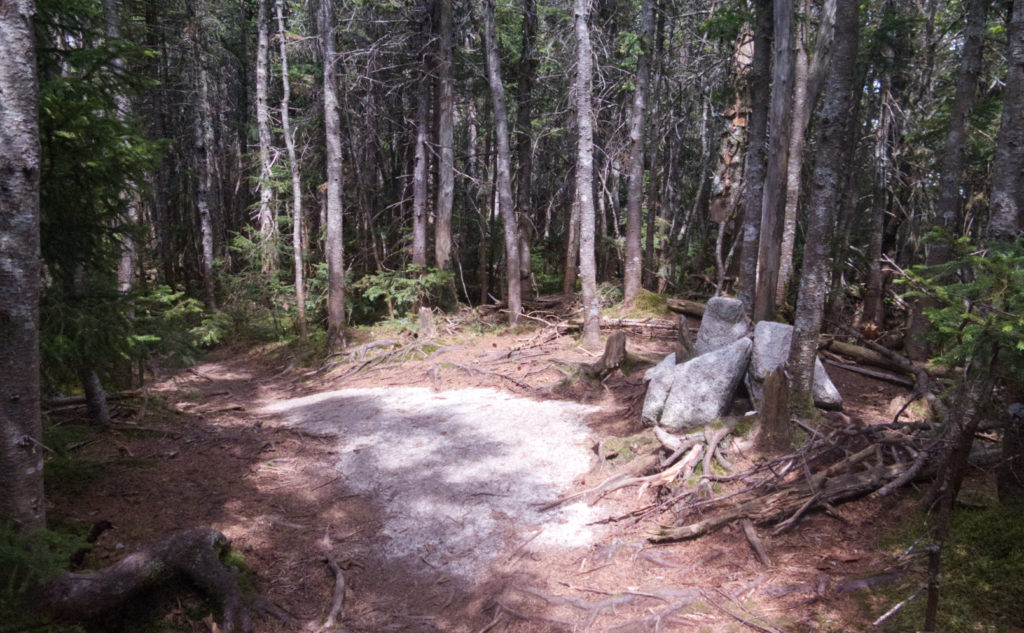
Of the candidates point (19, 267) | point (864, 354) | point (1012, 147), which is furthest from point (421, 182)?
point (1012, 147)

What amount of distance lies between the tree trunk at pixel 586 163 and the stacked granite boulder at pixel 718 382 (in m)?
4.70

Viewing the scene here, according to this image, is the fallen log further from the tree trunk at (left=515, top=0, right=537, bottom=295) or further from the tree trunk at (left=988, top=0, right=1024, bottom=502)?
the tree trunk at (left=515, top=0, right=537, bottom=295)

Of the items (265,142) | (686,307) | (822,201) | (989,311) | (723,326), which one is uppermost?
(265,142)

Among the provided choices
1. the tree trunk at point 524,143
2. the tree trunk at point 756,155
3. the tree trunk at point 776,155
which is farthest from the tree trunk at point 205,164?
the tree trunk at point 776,155

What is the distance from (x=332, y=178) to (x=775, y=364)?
1176cm

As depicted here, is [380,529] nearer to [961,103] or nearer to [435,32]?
[961,103]

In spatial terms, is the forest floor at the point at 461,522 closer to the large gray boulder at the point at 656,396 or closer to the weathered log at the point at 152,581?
the weathered log at the point at 152,581

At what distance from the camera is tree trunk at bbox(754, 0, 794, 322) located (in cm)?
926

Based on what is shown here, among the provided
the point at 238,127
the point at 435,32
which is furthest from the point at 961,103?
the point at 238,127

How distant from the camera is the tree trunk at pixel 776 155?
9.26 metres

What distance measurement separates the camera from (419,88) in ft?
55.0

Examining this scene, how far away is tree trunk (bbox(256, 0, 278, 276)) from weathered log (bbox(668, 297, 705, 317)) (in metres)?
12.1

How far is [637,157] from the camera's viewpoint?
578 inches

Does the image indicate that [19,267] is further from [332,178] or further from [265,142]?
[265,142]
